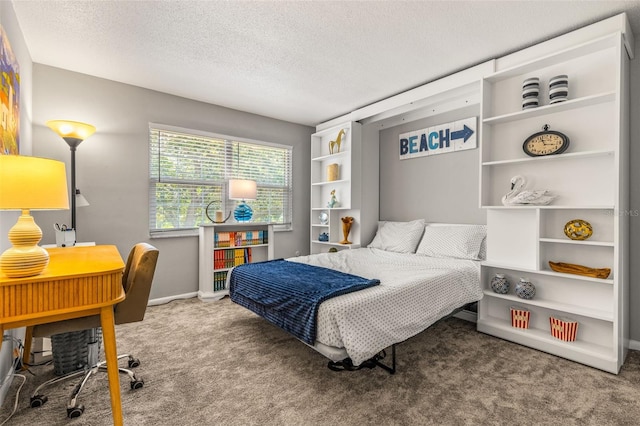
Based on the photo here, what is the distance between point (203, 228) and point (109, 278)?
2.36 meters

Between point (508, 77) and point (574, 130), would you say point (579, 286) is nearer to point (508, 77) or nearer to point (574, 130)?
point (574, 130)

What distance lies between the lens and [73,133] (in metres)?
2.84

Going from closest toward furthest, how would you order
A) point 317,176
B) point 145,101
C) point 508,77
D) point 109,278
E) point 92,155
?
point 109,278
point 508,77
point 92,155
point 145,101
point 317,176

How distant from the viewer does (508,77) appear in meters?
2.86

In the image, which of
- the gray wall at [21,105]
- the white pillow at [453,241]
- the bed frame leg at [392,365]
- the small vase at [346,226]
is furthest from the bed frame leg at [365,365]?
the small vase at [346,226]

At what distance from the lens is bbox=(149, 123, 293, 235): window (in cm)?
378

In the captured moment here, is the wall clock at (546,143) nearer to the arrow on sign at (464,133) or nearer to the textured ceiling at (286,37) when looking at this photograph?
the textured ceiling at (286,37)

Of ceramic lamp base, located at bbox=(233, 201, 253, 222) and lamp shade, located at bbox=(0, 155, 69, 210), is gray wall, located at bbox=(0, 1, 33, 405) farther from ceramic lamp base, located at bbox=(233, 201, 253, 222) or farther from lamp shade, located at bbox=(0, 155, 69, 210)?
ceramic lamp base, located at bbox=(233, 201, 253, 222)

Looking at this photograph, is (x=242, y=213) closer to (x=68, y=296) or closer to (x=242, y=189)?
(x=242, y=189)

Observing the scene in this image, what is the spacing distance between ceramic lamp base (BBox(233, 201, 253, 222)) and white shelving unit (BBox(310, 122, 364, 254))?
112 centimetres

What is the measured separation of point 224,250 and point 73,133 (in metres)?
2.02

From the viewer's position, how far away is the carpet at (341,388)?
167cm

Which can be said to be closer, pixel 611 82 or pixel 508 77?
pixel 611 82

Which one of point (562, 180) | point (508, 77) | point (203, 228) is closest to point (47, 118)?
point (203, 228)
